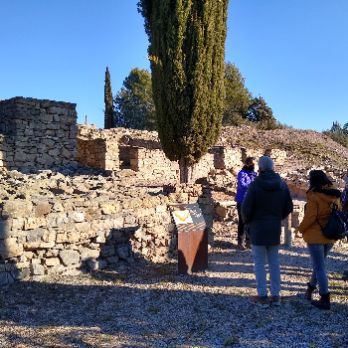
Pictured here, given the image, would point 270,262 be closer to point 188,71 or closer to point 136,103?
point 188,71

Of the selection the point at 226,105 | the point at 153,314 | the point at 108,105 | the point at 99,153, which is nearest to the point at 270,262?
the point at 153,314

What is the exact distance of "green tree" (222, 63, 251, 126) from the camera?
119 feet

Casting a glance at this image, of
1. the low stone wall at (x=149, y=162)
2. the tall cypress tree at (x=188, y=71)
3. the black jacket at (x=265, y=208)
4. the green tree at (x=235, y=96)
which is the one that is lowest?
the black jacket at (x=265, y=208)

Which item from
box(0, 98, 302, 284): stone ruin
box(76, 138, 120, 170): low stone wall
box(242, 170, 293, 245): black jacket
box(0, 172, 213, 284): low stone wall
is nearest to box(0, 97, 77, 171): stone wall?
box(76, 138, 120, 170): low stone wall

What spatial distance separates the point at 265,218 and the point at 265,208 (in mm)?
112

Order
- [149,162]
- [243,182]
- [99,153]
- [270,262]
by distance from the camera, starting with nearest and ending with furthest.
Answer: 1. [270,262]
2. [243,182]
3. [99,153]
4. [149,162]

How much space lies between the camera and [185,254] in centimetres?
666

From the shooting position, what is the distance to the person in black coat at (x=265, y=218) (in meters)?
4.99

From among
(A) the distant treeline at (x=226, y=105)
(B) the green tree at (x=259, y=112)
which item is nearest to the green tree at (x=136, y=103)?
(A) the distant treeline at (x=226, y=105)

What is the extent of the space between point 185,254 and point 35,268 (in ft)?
7.01

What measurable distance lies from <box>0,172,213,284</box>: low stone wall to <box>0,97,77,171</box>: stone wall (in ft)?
26.6

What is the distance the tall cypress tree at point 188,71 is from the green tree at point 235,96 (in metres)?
24.7

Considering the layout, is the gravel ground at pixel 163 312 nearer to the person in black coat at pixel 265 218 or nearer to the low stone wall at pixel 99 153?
the person in black coat at pixel 265 218

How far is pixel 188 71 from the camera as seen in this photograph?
11.1 meters
